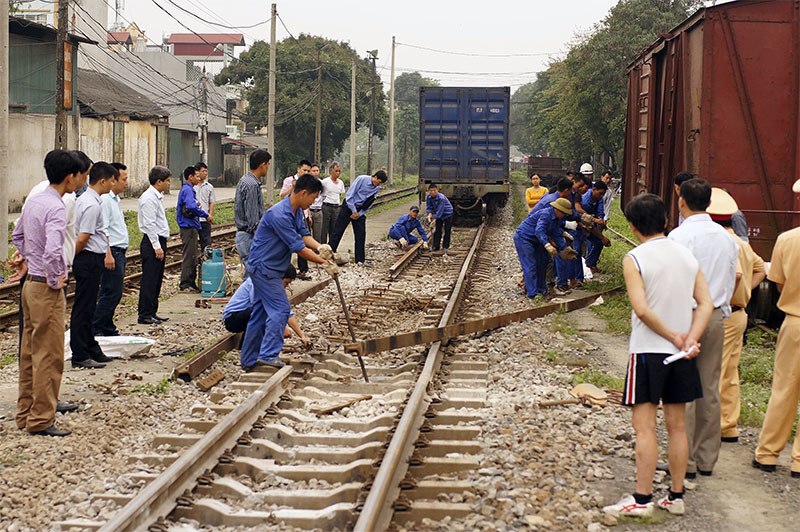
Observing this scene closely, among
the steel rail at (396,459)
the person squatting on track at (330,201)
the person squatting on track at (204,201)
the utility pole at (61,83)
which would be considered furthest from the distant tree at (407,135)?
the steel rail at (396,459)

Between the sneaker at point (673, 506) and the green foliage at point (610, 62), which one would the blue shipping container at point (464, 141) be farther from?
the sneaker at point (673, 506)

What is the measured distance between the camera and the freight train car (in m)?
26.5

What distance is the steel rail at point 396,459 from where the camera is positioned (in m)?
4.69

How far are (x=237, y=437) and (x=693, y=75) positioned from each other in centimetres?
754

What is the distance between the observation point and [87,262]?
864 cm

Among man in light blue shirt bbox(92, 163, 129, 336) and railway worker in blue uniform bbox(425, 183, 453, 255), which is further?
railway worker in blue uniform bbox(425, 183, 453, 255)

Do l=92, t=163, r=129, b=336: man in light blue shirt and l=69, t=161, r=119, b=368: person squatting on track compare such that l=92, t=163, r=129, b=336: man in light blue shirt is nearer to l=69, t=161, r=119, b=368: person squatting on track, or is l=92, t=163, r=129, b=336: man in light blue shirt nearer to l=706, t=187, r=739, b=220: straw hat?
l=69, t=161, r=119, b=368: person squatting on track

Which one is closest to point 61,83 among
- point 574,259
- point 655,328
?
point 574,259

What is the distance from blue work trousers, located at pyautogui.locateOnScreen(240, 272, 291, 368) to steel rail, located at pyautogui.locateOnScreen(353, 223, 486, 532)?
134cm

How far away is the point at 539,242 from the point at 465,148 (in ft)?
47.1

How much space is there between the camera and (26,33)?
31.9 m

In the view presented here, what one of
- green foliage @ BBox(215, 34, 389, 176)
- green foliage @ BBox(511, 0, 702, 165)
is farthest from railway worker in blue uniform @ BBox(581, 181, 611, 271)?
green foliage @ BBox(215, 34, 389, 176)

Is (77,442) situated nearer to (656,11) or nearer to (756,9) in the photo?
(756,9)

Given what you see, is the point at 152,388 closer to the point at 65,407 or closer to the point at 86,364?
the point at 65,407
